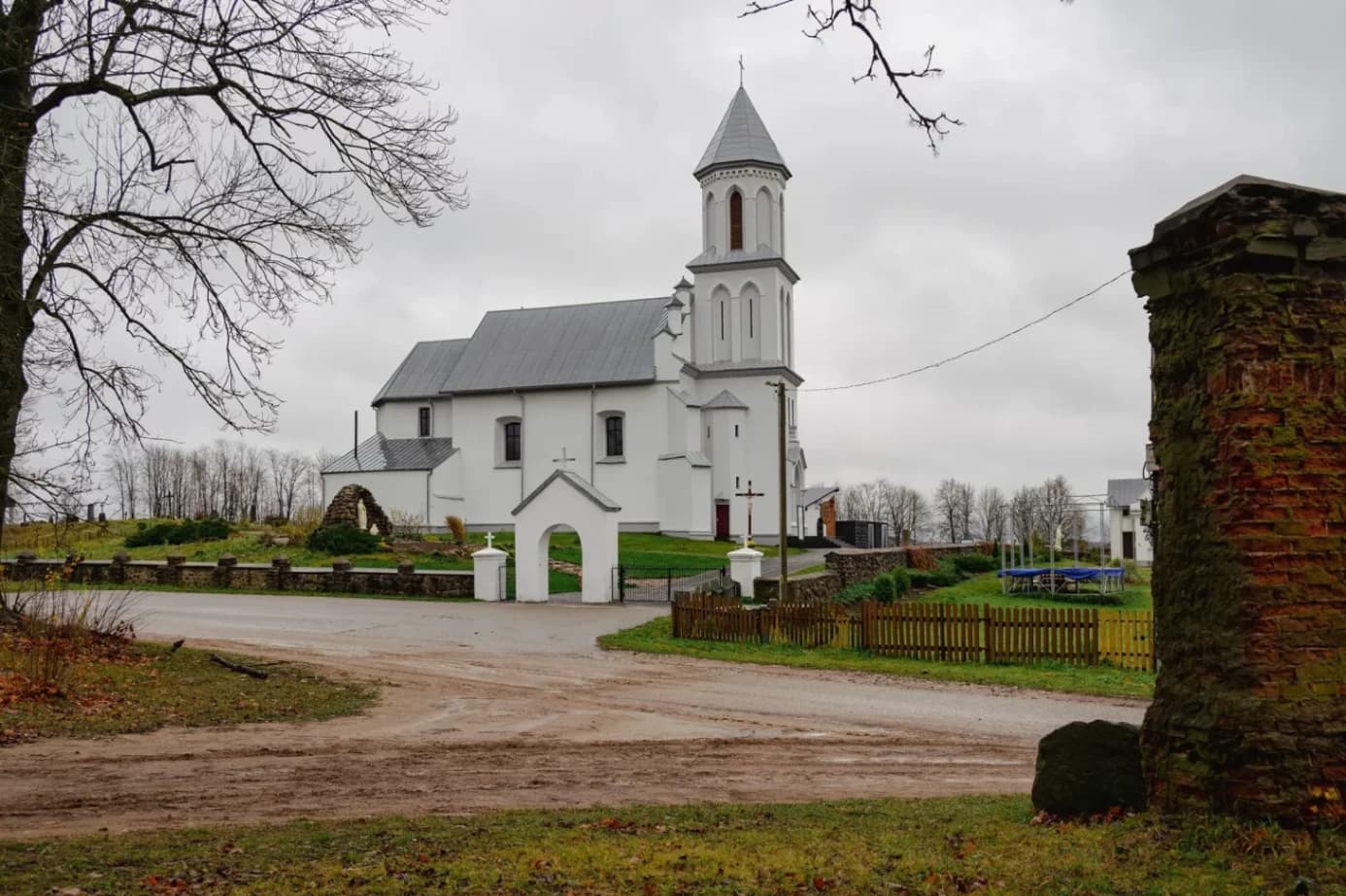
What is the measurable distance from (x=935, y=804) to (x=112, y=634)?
12.6m

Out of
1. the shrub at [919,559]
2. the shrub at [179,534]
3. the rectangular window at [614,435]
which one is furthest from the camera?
the rectangular window at [614,435]

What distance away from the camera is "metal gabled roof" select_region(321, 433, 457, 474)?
50719 mm

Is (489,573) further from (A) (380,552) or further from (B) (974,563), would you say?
(B) (974,563)

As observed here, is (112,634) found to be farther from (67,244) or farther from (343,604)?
(343,604)

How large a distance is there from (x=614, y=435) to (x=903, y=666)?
3259cm

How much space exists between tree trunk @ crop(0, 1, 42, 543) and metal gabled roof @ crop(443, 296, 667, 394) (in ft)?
116

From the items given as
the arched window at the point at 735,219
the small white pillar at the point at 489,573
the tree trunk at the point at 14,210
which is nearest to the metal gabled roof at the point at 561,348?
the arched window at the point at 735,219

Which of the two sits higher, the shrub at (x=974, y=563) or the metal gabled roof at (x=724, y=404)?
the metal gabled roof at (x=724, y=404)

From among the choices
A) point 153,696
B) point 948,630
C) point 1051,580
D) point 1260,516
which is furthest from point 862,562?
point 1260,516

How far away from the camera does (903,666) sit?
18.3 meters

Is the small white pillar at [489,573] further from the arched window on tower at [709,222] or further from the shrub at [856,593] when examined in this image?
the arched window on tower at [709,222]

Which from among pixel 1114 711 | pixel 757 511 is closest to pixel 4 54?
pixel 1114 711

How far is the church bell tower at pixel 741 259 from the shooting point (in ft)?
165

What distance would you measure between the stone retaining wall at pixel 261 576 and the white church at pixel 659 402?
16.5 meters
